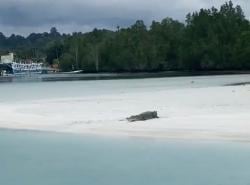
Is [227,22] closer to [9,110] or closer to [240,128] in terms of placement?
[9,110]

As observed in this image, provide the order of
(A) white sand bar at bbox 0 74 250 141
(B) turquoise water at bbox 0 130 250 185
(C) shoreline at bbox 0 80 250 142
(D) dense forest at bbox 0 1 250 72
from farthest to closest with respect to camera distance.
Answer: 1. (D) dense forest at bbox 0 1 250 72
2. (A) white sand bar at bbox 0 74 250 141
3. (C) shoreline at bbox 0 80 250 142
4. (B) turquoise water at bbox 0 130 250 185

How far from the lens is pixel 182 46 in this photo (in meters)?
132

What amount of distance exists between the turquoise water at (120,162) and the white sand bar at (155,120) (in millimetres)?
1482

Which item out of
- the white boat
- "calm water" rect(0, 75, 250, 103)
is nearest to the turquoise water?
"calm water" rect(0, 75, 250, 103)

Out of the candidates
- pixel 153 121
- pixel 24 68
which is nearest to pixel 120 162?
pixel 153 121

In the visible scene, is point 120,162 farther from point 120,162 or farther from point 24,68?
point 24,68

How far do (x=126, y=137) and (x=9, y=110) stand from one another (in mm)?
14500

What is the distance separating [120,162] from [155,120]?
8.27 metres

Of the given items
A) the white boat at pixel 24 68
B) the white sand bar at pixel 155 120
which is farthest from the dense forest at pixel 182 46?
the white sand bar at pixel 155 120

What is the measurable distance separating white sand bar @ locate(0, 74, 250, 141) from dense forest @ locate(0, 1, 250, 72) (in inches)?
3193

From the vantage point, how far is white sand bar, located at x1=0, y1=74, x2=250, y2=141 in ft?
76.1

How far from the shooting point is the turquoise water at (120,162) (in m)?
15.6

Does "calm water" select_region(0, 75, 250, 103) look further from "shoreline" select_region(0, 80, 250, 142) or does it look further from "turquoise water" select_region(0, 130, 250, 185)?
"turquoise water" select_region(0, 130, 250, 185)

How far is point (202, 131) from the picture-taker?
75.0 ft
